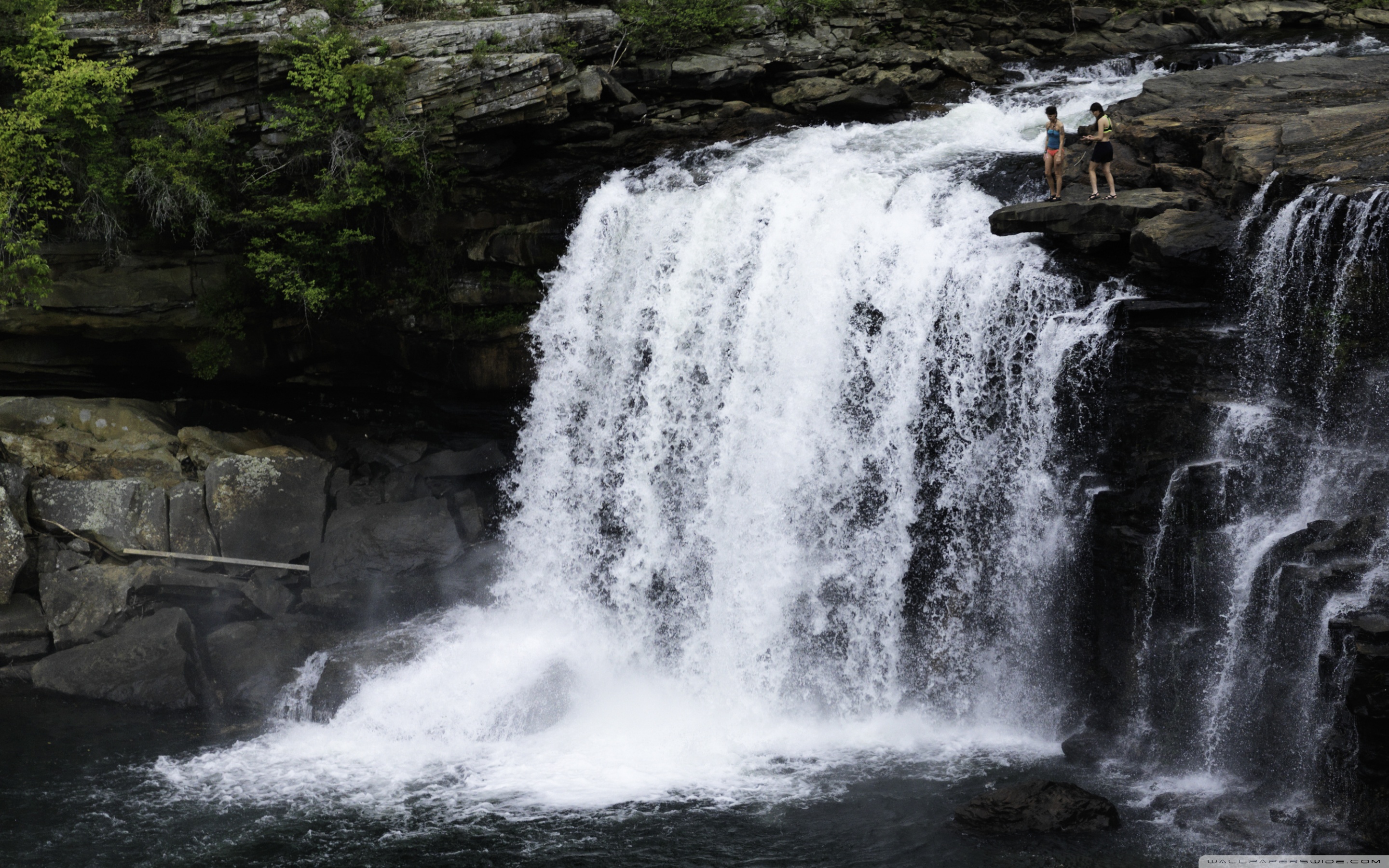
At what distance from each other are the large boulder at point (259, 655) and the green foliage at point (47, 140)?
7.11 metres

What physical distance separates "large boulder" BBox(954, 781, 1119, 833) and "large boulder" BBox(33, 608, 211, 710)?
1270 centimetres

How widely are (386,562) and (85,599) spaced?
520cm

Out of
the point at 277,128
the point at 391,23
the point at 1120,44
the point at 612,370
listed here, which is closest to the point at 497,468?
the point at 612,370

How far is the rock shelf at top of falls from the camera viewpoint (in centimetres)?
1341

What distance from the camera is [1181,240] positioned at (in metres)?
13.4

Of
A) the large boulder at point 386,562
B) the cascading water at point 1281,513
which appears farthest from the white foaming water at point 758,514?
the cascading water at point 1281,513

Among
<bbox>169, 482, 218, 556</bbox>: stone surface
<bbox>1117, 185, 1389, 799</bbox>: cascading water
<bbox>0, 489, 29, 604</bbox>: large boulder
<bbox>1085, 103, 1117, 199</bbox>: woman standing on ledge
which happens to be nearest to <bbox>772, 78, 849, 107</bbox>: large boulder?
<bbox>1085, 103, 1117, 199</bbox>: woman standing on ledge

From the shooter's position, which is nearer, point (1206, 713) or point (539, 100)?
point (1206, 713)

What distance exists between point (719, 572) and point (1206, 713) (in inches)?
288

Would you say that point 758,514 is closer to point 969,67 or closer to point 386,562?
point 386,562

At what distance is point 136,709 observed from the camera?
17562 mm

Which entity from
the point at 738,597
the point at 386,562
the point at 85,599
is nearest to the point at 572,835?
the point at 738,597

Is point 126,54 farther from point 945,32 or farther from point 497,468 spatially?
point 945,32

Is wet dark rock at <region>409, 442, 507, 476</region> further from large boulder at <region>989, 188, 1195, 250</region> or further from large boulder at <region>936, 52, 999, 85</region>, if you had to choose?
large boulder at <region>936, 52, 999, 85</region>
